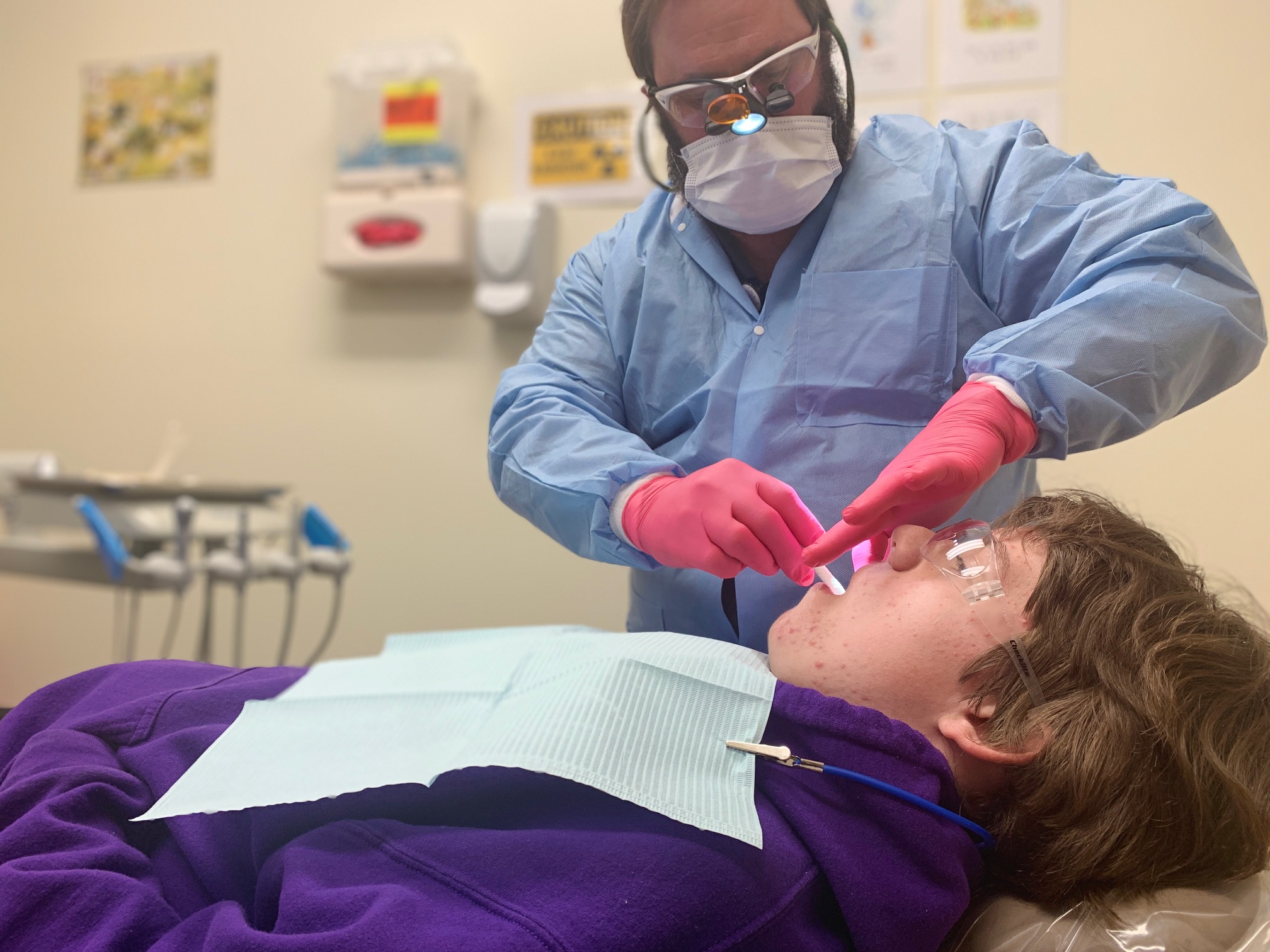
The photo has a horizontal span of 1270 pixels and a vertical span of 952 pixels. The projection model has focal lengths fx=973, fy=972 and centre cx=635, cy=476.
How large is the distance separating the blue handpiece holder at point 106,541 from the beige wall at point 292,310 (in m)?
0.53

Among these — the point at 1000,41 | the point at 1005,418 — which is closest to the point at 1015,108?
the point at 1000,41

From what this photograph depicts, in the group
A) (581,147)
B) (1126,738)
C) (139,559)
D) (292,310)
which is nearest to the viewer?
(1126,738)

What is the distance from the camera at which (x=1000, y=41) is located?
85.9 inches

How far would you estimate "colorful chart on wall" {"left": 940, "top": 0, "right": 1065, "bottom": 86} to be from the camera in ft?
7.08

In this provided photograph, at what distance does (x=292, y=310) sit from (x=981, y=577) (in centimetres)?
224

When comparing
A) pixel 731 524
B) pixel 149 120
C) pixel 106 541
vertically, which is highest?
pixel 149 120

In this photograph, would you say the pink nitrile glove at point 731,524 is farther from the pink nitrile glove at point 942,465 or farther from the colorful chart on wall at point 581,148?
the colorful chart on wall at point 581,148

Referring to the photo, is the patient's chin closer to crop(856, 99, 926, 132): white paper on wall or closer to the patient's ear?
the patient's ear

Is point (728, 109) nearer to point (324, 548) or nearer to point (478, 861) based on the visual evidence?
point (478, 861)

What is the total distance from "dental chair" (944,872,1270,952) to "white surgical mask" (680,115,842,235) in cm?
79

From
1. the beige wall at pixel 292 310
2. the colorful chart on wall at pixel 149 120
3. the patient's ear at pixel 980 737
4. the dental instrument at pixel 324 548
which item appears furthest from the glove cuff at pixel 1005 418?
the colorful chart on wall at pixel 149 120

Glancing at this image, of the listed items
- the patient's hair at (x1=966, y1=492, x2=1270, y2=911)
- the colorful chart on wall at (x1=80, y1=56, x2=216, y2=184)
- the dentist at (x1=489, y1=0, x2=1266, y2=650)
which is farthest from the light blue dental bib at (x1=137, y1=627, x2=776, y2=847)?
the colorful chart on wall at (x1=80, y1=56, x2=216, y2=184)

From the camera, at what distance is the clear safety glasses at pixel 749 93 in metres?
1.06

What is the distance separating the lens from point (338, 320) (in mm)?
2650
